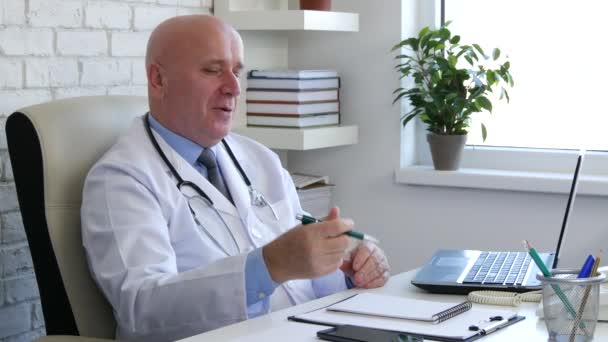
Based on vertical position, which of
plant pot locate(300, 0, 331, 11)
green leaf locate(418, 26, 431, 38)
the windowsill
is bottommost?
the windowsill

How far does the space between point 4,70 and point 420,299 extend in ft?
3.79

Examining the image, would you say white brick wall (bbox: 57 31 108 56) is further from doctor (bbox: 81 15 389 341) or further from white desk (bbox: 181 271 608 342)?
white desk (bbox: 181 271 608 342)

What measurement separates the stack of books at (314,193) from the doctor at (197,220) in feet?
2.42

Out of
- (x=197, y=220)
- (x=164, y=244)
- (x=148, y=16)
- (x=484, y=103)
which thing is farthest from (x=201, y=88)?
(x=484, y=103)

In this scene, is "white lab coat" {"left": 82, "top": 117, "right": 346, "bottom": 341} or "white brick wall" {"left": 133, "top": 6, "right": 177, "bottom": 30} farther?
"white brick wall" {"left": 133, "top": 6, "right": 177, "bottom": 30}

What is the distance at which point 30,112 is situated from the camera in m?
1.97

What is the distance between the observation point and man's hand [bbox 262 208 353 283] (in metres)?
1.67

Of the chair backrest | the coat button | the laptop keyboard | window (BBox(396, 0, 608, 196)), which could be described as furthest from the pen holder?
window (BBox(396, 0, 608, 196))

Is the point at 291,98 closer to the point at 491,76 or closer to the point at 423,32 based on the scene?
the point at 423,32

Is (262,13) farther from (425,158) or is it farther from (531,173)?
(531,173)

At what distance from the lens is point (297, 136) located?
9.95 ft

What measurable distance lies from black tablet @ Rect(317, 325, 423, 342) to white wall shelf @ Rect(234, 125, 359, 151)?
5.05 feet

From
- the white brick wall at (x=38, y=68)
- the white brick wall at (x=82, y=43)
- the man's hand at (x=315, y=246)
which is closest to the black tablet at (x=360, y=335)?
the man's hand at (x=315, y=246)

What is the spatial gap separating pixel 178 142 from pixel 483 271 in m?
0.74
